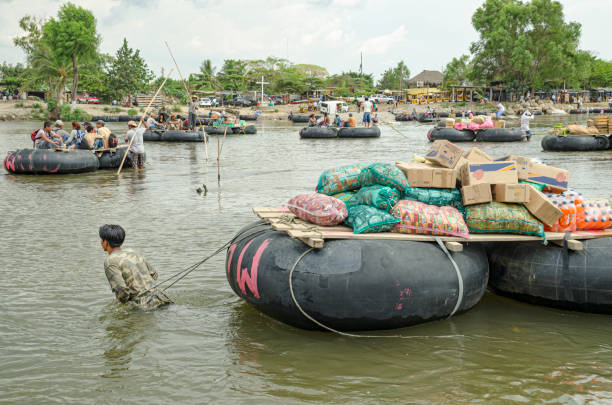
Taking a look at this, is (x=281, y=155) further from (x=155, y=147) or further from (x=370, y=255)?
(x=370, y=255)

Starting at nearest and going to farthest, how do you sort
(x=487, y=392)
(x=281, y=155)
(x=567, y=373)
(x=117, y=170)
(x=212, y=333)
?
1. (x=487, y=392)
2. (x=567, y=373)
3. (x=212, y=333)
4. (x=117, y=170)
5. (x=281, y=155)

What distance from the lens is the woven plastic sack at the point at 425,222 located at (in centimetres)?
573

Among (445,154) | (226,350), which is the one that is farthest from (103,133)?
(226,350)

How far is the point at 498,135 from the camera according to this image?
1112 inches

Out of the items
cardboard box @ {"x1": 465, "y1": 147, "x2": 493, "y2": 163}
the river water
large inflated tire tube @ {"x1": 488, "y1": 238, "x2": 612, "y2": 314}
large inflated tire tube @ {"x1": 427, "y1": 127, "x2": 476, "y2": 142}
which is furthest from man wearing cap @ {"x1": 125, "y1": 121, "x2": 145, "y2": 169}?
large inflated tire tube @ {"x1": 427, "y1": 127, "x2": 476, "y2": 142}

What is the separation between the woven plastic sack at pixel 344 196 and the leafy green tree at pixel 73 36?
208 ft

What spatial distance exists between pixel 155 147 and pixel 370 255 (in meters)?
23.4

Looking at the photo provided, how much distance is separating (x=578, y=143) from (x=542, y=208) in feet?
60.1

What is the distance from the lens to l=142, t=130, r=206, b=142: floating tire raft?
94.3 feet

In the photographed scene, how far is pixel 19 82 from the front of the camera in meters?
85.0

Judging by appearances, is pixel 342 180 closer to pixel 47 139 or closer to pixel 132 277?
pixel 132 277

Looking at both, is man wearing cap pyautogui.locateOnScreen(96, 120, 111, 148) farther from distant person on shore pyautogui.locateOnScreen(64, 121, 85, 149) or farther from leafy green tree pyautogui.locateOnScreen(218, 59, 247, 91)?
leafy green tree pyautogui.locateOnScreen(218, 59, 247, 91)

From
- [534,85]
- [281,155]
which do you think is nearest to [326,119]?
[281,155]

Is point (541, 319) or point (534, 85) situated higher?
point (534, 85)
